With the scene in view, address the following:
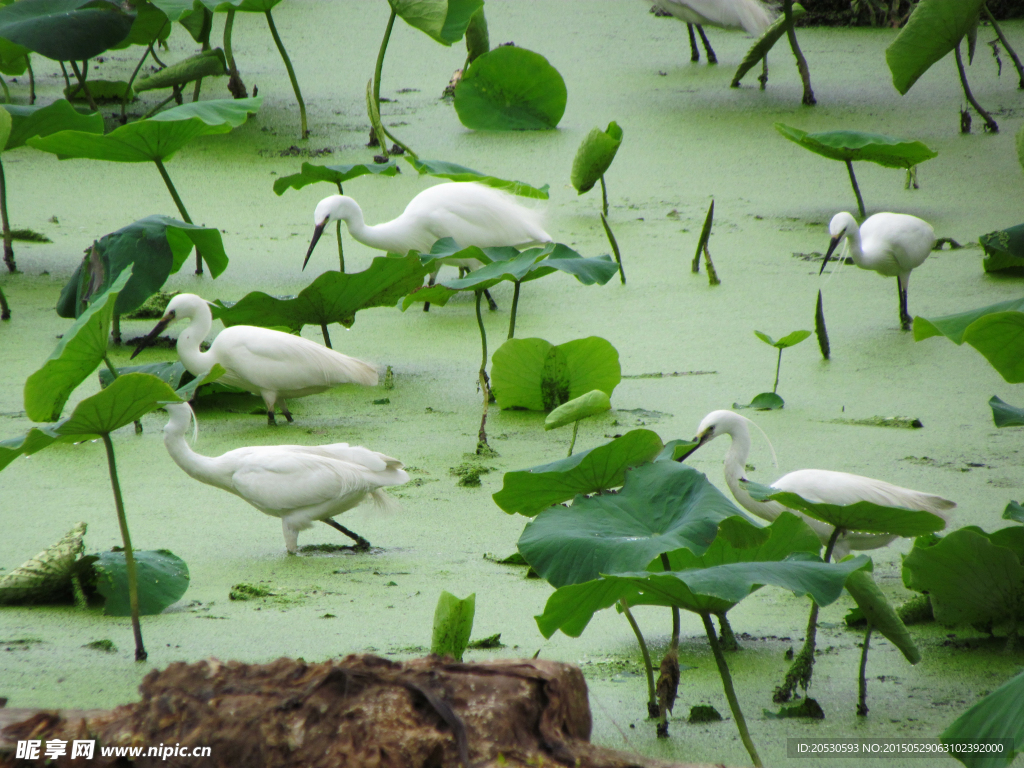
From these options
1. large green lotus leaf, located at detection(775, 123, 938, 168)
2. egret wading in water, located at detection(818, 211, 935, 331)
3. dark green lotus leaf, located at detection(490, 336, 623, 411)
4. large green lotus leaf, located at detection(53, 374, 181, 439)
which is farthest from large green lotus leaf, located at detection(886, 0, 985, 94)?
large green lotus leaf, located at detection(53, 374, 181, 439)

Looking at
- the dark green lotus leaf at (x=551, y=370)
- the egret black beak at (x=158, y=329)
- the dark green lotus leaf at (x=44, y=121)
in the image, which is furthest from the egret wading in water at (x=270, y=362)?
the dark green lotus leaf at (x=44, y=121)

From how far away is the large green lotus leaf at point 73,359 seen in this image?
5.57ft

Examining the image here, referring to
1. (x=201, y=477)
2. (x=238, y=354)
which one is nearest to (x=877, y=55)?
(x=238, y=354)

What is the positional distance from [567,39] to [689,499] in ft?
21.1

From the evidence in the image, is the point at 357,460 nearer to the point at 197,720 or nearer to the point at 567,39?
the point at 197,720

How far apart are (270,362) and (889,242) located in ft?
7.37

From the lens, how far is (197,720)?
3.57ft

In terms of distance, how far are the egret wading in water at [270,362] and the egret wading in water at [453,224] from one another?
40.2 inches

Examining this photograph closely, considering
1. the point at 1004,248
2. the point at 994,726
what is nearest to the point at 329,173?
the point at 1004,248

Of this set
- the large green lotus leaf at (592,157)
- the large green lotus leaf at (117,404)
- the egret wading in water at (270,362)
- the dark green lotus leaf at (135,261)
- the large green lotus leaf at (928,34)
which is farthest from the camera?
the large green lotus leaf at (928,34)

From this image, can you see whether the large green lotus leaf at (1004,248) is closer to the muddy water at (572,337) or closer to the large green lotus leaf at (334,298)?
the muddy water at (572,337)

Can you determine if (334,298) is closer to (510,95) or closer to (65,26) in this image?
(65,26)

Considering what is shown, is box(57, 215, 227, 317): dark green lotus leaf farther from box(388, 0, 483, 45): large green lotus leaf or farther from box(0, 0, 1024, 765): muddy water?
box(388, 0, 483, 45): large green lotus leaf

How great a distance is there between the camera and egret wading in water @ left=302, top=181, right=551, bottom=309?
4.18 meters
